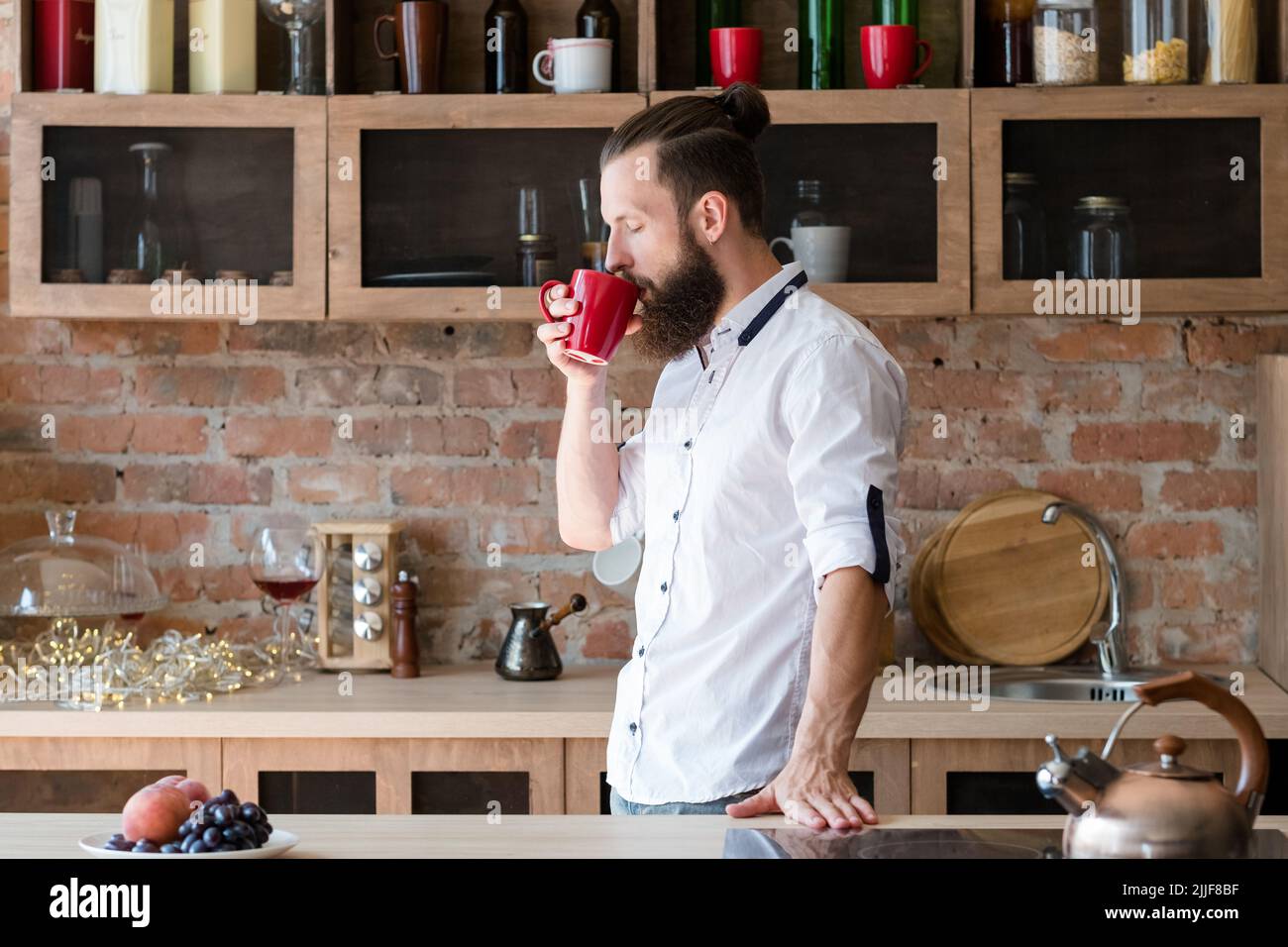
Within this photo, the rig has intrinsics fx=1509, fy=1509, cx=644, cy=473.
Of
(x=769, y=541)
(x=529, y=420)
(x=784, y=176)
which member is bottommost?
(x=769, y=541)

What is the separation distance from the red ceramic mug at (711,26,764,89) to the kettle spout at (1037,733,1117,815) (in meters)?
1.81

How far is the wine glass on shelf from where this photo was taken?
110 inches

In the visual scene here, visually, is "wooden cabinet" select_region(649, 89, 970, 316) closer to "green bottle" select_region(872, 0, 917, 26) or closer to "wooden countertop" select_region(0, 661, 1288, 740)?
"green bottle" select_region(872, 0, 917, 26)

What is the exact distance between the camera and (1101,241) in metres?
2.71

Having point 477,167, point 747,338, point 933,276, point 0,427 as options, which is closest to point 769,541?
point 747,338

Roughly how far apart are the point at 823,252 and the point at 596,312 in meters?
1.07

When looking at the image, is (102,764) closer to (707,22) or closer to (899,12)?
(707,22)

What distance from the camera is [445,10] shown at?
2.81m

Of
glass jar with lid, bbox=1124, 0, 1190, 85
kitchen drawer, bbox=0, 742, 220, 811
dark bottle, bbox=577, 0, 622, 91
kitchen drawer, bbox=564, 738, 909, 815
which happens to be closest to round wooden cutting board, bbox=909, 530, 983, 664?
kitchen drawer, bbox=564, 738, 909, 815

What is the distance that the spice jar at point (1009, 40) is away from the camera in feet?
8.93

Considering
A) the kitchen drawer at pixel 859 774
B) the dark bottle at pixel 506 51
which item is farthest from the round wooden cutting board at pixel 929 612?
the dark bottle at pixel 506 51
